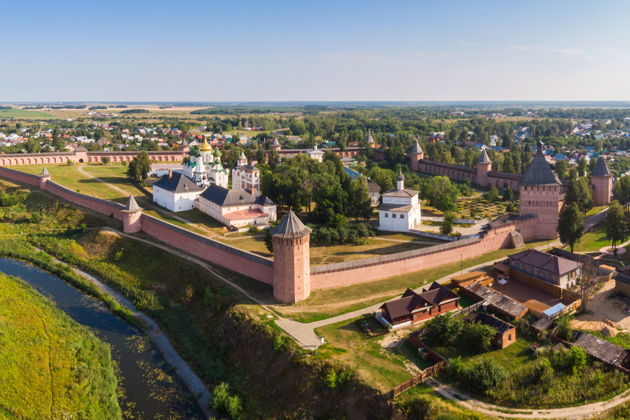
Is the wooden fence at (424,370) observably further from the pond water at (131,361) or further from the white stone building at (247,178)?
the white stone building at (247,178)

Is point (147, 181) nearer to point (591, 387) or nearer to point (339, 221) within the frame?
point (339, 221)

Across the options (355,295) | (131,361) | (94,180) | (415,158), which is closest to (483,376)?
(355,295)

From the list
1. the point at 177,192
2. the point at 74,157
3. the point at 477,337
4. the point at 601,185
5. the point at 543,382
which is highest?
the point at 74,157

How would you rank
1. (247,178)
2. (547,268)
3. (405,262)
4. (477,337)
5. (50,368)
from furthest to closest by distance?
1. (247,178)
2. (405,262)
3. (547,268)
4. (50,368)
5. (477,337)

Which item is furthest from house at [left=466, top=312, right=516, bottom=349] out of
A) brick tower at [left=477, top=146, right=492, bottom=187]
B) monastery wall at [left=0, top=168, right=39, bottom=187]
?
monastery wall at [left=0, top=168, right=39, bottom=187]

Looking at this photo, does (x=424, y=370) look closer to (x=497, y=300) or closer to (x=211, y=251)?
(x=497, y=300)

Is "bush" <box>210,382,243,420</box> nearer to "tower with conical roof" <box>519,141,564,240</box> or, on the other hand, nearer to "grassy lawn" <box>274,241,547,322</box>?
"grassy lawn" <box>274,241,547,322</box>
